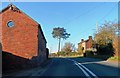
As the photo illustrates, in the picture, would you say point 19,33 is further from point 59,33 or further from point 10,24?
point 59,33

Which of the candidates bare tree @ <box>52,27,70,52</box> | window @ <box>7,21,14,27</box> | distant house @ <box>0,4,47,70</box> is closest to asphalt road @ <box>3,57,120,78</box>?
distant house @ <box>0,4,47,70</box>

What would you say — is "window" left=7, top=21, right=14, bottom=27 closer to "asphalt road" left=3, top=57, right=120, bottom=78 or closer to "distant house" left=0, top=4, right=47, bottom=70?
"distant house" left=0, top=4, right=47, bottom=70

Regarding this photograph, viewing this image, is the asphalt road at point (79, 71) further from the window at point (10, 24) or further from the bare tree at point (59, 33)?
the bare tree at point (59, 33)

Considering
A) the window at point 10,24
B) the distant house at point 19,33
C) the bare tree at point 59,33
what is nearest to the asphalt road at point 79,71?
the distant house at point 19,33

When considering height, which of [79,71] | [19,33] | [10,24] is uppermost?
[10,24]

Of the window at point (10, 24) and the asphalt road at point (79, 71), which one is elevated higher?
the window at point (10, 24)

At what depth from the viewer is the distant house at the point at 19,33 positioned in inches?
1409

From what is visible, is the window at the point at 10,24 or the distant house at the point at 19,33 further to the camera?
the window at the point at 10,24

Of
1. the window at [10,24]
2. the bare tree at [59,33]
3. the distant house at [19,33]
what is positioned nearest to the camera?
the distant house at [19,33]

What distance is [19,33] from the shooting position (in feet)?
119

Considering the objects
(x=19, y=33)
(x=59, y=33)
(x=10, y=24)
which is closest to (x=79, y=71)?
(x=19, y=33)

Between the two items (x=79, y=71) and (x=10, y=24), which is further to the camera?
(x=10, y=24)

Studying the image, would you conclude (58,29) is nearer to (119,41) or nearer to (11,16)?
(119,41)

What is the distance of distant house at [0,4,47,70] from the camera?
35781 mm
